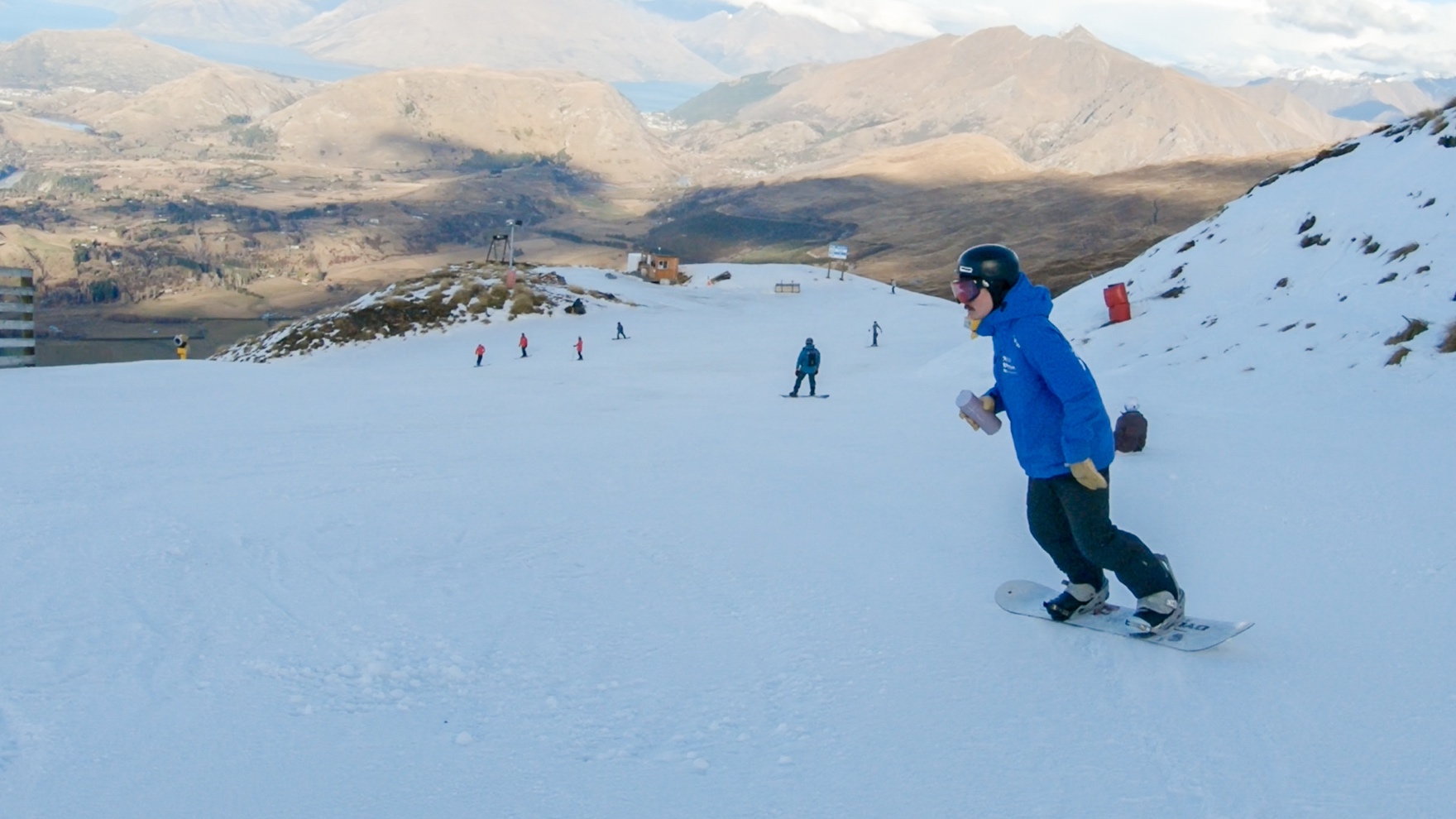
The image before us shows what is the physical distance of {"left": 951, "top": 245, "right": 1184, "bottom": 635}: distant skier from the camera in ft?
14.1

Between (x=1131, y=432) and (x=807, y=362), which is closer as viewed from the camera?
(x=1131, y=432)

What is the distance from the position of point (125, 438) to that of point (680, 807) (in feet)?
34.4

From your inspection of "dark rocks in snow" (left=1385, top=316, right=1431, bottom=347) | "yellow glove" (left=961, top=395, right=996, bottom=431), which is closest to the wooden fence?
"yellow glove" (left=961, top=395, right=996, bottom=431)

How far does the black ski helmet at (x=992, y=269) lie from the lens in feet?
14.5

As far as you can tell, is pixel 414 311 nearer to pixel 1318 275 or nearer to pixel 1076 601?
pixel 1318 275

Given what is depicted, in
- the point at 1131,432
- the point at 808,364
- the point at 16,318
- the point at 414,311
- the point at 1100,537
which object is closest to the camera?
the point at 1100,537

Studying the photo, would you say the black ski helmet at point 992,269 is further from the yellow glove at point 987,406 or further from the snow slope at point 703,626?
the snow slope at point 703,626

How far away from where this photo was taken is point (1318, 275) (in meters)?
17.2

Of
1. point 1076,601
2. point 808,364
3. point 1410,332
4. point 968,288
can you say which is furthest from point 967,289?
point 808,364

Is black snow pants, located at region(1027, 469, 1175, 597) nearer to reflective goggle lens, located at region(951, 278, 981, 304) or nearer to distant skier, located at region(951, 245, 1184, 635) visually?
distant skier, located at region(951, 245, 1184, 635)

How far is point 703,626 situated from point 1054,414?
6.47 feet

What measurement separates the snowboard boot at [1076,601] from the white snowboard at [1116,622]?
0.04m

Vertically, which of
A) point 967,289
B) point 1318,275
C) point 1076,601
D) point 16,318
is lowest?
point 1076,601

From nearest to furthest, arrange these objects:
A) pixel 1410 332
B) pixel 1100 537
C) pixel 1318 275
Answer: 1. pixel 1100 537
2. pixel 1410 332
3. pixel 1318 275
